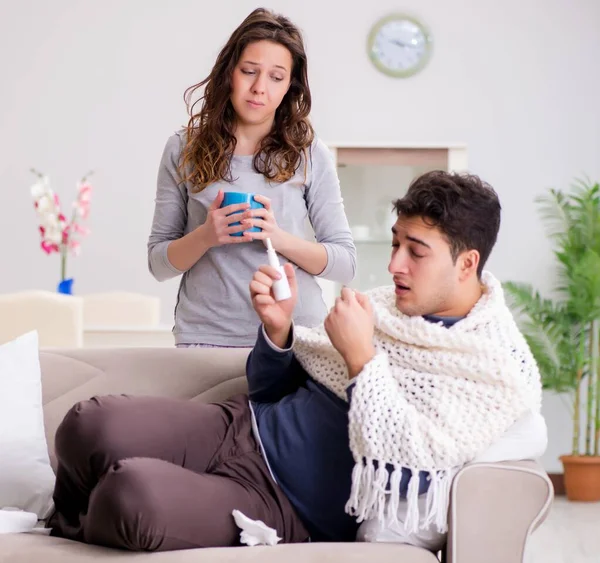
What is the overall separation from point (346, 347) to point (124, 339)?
2.02 meters

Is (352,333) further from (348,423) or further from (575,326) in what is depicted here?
(575,326)

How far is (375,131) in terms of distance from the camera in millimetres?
5543

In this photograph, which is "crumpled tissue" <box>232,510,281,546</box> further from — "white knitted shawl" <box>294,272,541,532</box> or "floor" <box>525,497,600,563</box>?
"floor" <box>525,497,600,563</box>

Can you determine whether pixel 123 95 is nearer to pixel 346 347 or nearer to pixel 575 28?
pixel 575 28

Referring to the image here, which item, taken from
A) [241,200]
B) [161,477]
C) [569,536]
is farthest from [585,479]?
[161,477]

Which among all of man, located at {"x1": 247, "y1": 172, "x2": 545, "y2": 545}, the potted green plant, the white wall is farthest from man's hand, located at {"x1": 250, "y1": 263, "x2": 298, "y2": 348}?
the white wall

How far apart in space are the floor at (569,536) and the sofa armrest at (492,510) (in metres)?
2.19

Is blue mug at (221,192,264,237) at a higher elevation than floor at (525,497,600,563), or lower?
higher

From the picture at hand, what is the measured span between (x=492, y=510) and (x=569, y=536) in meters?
2.85

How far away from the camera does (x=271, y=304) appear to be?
5.75 feet

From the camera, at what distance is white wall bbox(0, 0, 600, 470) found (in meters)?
5.54

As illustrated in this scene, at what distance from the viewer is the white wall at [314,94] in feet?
18.2

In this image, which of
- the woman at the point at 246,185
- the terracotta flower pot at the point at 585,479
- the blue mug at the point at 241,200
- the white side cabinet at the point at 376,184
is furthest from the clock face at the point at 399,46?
the blue mug at the point at 241,200

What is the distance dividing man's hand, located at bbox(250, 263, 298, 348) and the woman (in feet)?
0.74
